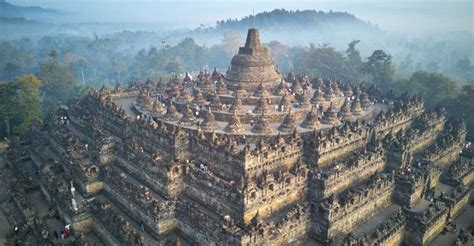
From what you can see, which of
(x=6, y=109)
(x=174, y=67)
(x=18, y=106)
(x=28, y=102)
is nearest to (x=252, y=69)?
(x=28, y=102)

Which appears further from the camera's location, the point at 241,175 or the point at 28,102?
the point at 28,102

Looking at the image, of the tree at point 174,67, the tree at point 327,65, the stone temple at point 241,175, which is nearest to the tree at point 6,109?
the stone temple at point 241,175

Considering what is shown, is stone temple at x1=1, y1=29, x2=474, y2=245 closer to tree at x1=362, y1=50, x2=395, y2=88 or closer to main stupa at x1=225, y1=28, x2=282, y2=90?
main stupa at x1=225, y1=28, x2=282, y2=90

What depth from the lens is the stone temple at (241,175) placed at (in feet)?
72.5

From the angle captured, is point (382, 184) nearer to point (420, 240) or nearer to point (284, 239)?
point (420, 240)

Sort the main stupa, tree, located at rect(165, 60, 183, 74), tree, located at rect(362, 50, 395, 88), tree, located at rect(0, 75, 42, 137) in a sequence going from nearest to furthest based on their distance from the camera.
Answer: the main stupa < tree, located at rect(0, 75, 42, 137) < tree, located at rect(362, 50, 395, 88) < tree, located at rect(165, 60, 183, 74)

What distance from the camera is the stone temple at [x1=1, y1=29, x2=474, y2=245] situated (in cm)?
2211

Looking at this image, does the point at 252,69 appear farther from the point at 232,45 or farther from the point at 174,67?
the point at 232,45

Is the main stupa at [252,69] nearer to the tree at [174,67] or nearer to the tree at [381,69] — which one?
the tree at [381,69]

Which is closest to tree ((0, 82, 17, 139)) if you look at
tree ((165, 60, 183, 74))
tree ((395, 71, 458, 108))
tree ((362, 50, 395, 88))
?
tree ((165, 60, 183, 74))

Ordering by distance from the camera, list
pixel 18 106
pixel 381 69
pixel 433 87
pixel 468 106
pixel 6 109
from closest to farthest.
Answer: pixel 468 106, pixel 6 109, pixel 18 106, pixel 433 87, pixel 381 69

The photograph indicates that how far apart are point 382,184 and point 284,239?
9.19m

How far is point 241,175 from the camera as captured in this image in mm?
25859

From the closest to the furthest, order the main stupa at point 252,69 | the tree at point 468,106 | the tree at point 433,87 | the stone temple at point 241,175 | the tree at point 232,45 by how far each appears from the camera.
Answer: the stone temple at point 241,175
the main stupa at point 252,69
the tree at point 468,106
the tree at point 433,87
the tree at point 232,45
